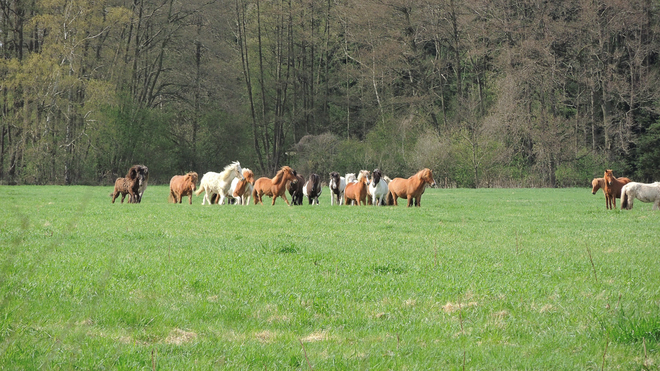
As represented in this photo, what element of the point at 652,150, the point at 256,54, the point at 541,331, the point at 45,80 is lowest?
the point at 541,331

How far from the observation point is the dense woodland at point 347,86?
43.4 m

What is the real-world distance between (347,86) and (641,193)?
41.3 meters

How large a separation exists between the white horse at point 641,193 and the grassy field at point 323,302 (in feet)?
26.6

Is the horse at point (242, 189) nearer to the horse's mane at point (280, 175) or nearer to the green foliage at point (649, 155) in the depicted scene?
the horse's mane at point (280, 175)

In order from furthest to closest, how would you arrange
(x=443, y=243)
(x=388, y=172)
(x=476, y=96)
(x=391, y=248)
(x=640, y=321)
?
(x=476, y=96) → (x=388, y=172) → (x=443, y=243) → (x=391, y=248) → (x=640, y=321)

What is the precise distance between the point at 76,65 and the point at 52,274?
4010cm

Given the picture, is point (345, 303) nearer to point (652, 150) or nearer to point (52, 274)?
point (52, 274)

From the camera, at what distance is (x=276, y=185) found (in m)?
23.2

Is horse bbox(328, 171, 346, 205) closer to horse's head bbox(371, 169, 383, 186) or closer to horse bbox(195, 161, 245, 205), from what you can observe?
horse's head bbox(371, 169, 383, 186)

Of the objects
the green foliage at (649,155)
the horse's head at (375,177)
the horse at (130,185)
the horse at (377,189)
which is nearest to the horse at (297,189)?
the horse at (377,189)

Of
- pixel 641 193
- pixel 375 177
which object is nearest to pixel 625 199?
pixel 641 193

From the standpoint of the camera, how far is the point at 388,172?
48.6 metres

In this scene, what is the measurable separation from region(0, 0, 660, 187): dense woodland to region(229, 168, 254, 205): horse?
72.6 ft

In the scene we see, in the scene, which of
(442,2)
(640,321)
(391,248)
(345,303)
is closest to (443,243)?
(391,248)
